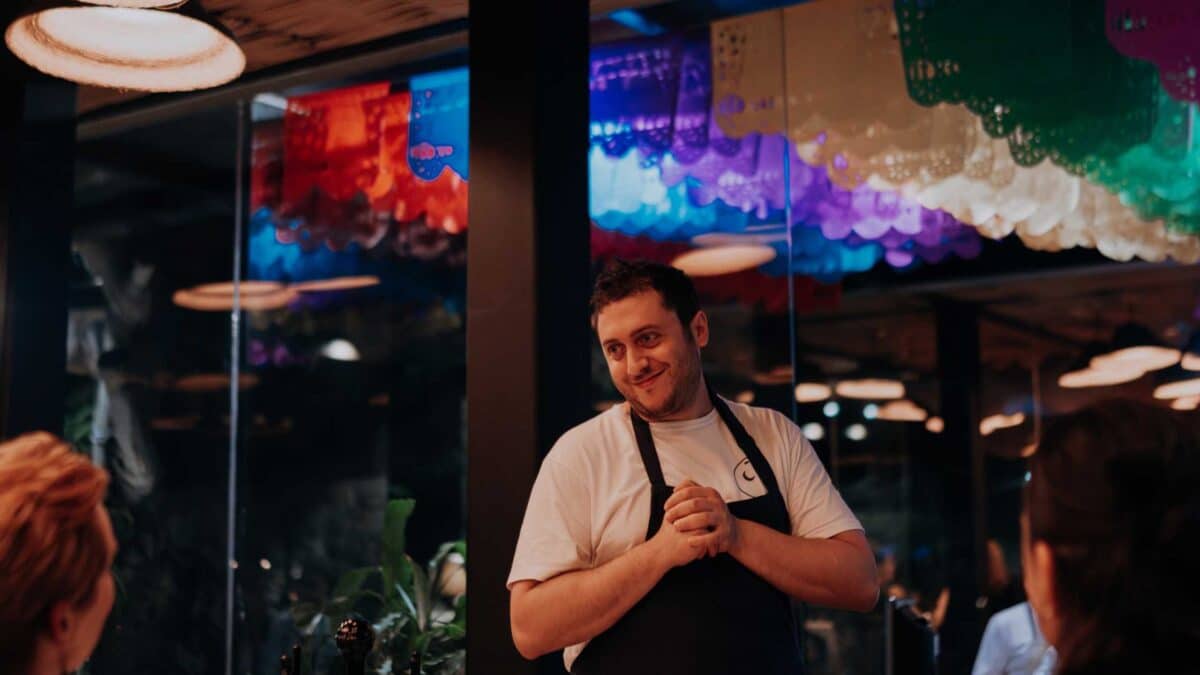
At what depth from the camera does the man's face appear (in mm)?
2234

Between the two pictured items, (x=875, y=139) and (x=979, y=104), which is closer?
(x=979, y=104)

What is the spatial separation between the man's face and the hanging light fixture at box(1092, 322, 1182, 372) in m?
2.97

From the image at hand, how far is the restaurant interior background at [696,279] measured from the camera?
4051mm

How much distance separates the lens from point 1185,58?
11.7ft

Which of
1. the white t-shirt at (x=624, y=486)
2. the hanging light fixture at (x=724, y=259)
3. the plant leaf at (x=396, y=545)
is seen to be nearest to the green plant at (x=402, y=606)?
the plant leaf at (x=396, y=545)

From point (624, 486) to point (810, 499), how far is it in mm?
348

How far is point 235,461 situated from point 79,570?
4.54 m

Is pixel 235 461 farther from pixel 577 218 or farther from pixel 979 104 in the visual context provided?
pixel 979 104

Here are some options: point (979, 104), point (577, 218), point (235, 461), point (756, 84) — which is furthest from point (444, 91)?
point (235, 461)

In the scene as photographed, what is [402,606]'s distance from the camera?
4805 millimetres

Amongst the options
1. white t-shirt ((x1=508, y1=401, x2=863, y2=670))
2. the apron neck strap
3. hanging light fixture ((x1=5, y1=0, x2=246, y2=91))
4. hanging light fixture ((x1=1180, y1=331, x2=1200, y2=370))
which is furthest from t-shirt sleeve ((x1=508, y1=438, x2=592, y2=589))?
hanging light fixture ((x1=1180, y1=331, x2=1200, y2=370))

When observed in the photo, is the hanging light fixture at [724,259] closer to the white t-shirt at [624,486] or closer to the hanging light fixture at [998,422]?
the hanging light fixture at [998,422]

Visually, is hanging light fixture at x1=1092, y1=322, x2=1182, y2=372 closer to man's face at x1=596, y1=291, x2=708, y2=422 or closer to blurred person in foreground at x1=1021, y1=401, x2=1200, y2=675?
man's face at x1=596, y1=291, x2=708, y2=422

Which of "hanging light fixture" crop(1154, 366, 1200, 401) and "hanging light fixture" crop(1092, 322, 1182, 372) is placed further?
"hanging light fixture" crop(1092, 322, 1182, 372)
